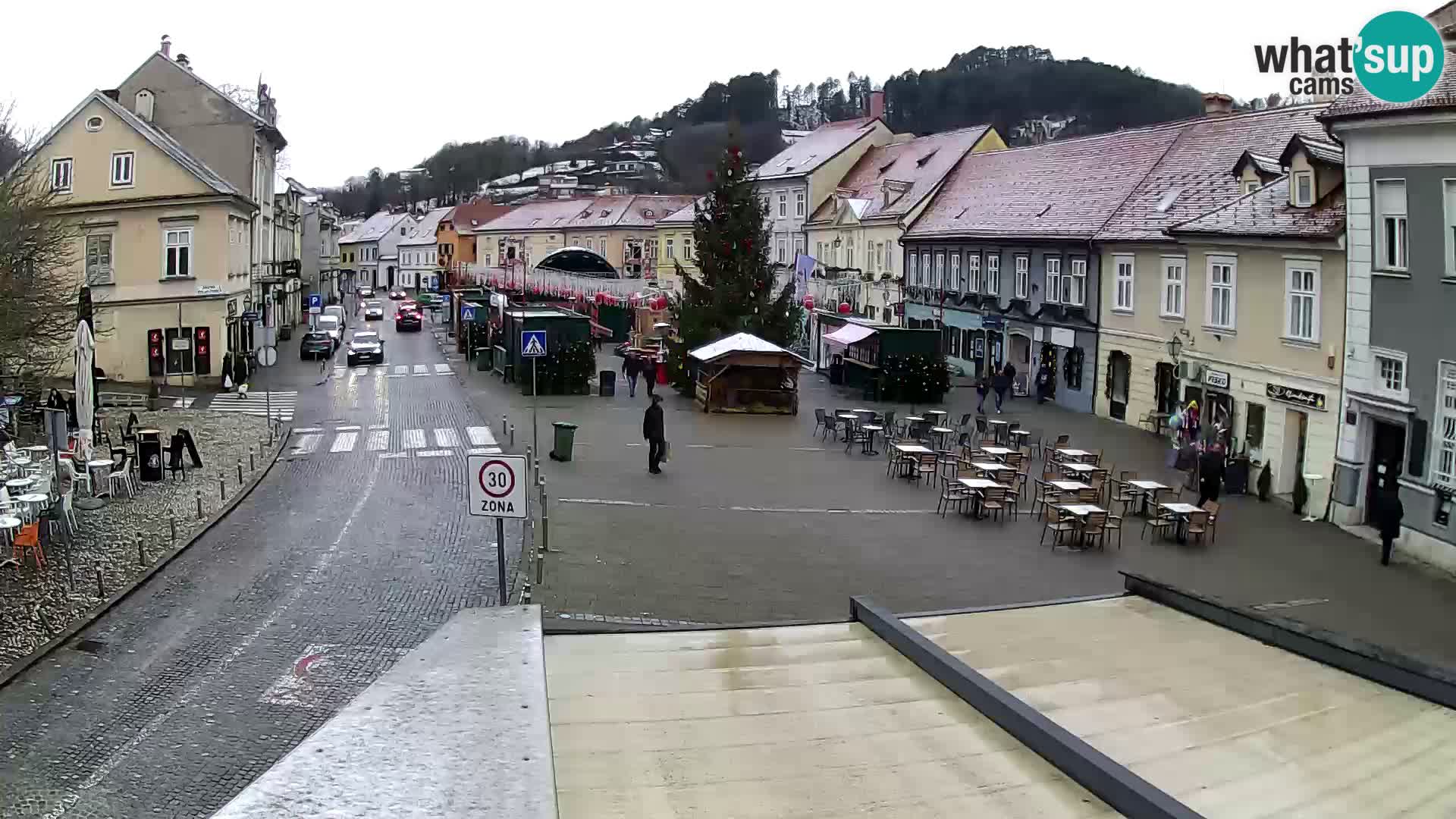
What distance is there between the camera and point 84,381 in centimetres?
2084

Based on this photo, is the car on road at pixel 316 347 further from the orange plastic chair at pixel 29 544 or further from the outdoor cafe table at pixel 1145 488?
the outdoor cafe table at pixel 1145 488

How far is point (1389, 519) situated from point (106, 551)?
1961cm

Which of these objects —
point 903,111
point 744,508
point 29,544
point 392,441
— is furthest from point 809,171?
point 903,111

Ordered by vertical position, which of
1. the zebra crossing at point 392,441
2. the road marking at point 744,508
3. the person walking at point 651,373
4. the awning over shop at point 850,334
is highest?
the awning over shop at point 850,334

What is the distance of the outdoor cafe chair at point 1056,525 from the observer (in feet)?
66.7

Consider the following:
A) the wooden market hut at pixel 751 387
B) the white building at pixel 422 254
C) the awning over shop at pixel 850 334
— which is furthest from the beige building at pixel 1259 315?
the white building at pixel 422 254

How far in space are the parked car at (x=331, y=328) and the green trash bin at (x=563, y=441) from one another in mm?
30379

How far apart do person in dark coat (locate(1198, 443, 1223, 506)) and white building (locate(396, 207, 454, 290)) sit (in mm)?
104985

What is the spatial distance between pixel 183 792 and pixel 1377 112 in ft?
64.2

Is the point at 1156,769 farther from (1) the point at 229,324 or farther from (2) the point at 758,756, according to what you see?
(1) the point at 229,324

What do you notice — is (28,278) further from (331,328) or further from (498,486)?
(331,328)

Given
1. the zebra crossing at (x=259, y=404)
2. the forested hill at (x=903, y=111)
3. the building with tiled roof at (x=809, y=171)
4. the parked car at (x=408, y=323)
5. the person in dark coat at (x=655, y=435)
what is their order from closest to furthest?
the person in dark coat at (x=655, y=435), the zebra crossing at (x=259, y=404), the building with tiled roof at (x=809, y=171), the parked car at (x=408, y=323), the forested hill at (x=903, y=111)

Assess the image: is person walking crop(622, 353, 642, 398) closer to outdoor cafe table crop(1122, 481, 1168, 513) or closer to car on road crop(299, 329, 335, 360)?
car on road crop(299, 329, 335, 360)

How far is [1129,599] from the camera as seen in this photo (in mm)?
11414
